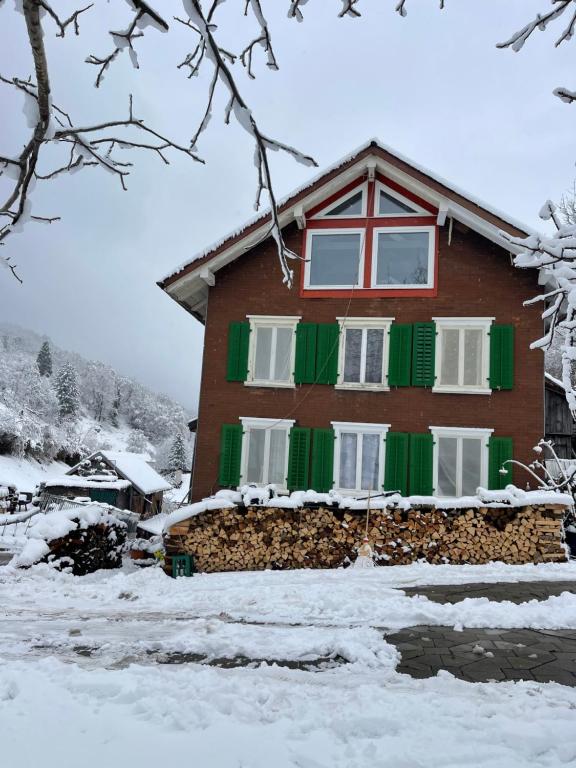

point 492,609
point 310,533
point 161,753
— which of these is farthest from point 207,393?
point 161,753

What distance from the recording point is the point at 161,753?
331 centimetres

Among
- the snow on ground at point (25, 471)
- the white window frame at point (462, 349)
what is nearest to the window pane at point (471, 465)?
the white window frame at point (462, 349)

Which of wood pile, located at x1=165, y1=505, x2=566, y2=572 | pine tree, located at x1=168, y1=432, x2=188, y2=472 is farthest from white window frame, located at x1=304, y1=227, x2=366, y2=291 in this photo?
pine tree, located at x1=168, y1=432, x2=188, y2=472

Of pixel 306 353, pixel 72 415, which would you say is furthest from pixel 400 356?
pixel 72 415

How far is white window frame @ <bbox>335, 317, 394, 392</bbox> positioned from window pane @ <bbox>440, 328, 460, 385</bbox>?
4.57 ft

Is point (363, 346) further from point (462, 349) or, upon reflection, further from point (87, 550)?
point (87, 550)

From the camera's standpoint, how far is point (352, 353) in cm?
1465

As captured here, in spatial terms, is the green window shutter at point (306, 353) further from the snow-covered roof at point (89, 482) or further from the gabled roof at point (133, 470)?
the gabled roof at point (133, 470)

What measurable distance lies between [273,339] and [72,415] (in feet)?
239

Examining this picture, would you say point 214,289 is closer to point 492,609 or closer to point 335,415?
Answer: point 335,415

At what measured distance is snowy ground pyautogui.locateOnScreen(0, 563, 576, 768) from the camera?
3367mm

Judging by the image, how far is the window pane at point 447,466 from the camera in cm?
1360

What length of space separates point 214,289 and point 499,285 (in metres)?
7.55

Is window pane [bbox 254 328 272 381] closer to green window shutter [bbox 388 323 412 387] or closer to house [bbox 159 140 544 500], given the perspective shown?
house [bbox 159 140 544 500]
